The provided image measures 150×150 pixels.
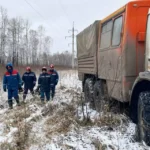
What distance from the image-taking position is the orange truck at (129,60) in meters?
4.91

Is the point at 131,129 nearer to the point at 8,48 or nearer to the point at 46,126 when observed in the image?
the point at 46,126

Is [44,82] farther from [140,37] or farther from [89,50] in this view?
[140,37]

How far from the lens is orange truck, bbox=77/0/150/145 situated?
4910 millimetres

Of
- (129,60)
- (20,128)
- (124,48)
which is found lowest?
(20,128)

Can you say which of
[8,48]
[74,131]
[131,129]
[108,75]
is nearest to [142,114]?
[131,129]

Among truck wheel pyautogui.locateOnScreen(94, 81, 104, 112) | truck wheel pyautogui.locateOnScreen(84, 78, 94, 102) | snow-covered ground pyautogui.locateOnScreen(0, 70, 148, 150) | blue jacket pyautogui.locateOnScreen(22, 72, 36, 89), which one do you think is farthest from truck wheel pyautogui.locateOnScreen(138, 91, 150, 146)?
blue jacket pyautogui.locateOnScreen(22, 72, 36, 89)

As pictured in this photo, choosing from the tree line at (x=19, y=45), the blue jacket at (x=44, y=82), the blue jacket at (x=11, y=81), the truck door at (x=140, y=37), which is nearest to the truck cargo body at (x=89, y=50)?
the blue jacket at (x=44, y=82)

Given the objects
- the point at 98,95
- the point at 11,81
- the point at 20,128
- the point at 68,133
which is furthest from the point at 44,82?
the point at 68,133

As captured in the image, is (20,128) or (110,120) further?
(110,120)

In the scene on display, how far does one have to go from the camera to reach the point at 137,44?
5508 mm

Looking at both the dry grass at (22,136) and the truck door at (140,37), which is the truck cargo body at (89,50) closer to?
the truck door at (140,37)

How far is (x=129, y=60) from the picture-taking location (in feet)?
18.2

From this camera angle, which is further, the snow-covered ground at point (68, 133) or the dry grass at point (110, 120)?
the dry grass at point (110, 120)

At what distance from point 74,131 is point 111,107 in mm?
1529
